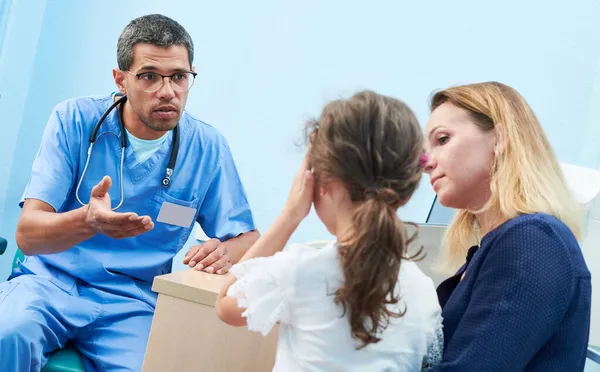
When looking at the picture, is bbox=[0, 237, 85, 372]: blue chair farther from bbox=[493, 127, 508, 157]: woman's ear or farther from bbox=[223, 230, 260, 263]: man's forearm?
bbox=[493, 127, 508, 157]: woman's ear

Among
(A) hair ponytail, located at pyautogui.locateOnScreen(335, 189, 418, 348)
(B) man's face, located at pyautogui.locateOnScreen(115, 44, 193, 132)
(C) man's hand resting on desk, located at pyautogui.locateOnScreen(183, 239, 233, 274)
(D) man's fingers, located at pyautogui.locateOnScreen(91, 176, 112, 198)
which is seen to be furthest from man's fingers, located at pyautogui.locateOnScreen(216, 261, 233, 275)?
(A) hair ponytail, located at pyautogui.locateOnScreen(335, 189, 418, 348)

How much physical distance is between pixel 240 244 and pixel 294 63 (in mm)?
1040

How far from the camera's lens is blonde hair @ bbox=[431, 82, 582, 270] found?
1.12 metres

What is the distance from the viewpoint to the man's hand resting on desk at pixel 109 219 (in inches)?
53.1

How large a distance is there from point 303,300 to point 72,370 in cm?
71

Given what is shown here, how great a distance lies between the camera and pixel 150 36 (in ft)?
5.88

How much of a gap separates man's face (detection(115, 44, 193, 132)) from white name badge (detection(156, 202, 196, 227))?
0.20 meters

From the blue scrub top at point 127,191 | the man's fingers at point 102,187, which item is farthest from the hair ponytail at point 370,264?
the blue scrub top at point 127,191

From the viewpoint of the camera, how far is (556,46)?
2312mm

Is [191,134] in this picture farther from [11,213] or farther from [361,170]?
[11,213]

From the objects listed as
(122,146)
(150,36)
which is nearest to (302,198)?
(122,146)

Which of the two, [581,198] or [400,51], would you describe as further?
[400,51]

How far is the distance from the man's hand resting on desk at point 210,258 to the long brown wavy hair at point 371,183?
0.63 m

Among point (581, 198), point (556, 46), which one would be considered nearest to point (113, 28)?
point (556, 46)
